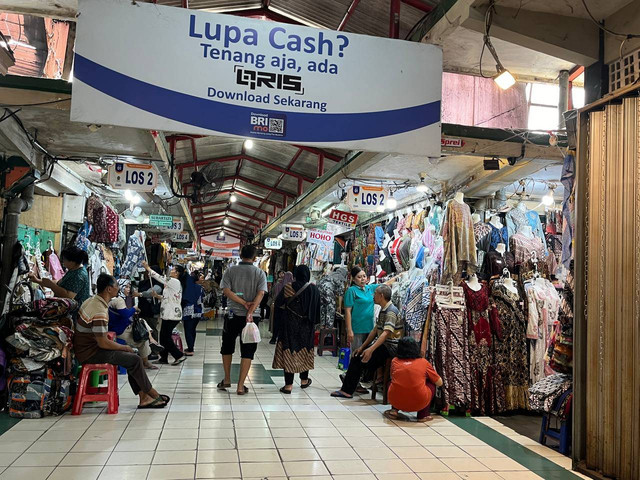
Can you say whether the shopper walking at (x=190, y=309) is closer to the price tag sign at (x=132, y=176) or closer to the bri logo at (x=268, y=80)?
the price tag sign at (x=132, y=176)

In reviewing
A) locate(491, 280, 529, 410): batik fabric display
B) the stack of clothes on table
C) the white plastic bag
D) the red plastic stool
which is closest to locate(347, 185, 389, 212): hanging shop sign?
locate(491, 280, 529, 410): batik fabric display

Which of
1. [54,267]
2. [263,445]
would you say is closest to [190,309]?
[54,267]

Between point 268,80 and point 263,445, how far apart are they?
9.46 ft

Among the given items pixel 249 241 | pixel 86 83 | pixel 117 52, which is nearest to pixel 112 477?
pixel 86 83

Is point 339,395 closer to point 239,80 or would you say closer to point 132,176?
point 132,176

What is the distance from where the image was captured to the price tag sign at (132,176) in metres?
6.96

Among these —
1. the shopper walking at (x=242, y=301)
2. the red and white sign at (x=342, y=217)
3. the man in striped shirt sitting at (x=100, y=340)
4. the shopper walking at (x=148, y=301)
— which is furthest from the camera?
the red and white sign at (x=342, y=217)

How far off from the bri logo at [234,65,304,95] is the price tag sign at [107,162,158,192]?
12.4ft

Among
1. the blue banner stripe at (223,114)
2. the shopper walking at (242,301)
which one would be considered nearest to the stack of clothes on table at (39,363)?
the shopper walking at (242,301)

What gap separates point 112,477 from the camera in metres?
3.56

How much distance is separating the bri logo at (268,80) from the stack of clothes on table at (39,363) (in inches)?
127

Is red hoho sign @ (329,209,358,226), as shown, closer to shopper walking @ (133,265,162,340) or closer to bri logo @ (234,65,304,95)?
shopper walking @ (133,265,162,340)

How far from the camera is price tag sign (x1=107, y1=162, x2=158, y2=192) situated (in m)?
6.96

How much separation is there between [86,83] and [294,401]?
4.02 meters
